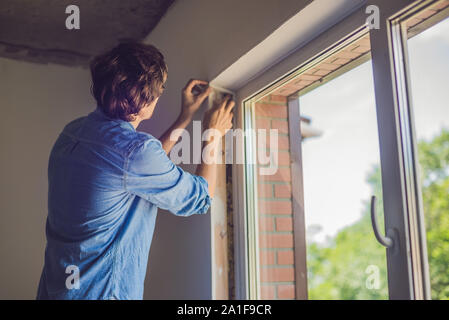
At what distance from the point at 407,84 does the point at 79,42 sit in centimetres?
170

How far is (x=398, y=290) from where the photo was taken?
1162 millimetres

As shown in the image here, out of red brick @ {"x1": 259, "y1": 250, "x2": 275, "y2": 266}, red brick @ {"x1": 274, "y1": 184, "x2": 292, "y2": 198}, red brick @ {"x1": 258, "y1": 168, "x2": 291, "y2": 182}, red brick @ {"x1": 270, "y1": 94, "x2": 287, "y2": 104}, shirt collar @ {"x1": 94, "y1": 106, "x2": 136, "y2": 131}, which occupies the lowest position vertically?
red brick @ {"x1": 259, "y1": 250, "x2": 275, "y2": 266}

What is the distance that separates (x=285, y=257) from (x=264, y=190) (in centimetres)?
31

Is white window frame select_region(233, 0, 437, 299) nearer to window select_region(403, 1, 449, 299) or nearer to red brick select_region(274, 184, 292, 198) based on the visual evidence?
window select_region(403, 1, 449, 299)

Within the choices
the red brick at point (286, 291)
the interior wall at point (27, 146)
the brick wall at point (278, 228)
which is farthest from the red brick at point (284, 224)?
the interior wall at point (27, 146)

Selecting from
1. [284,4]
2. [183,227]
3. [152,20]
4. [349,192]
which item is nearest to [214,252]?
[183,227]

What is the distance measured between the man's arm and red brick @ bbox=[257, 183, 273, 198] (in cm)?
43

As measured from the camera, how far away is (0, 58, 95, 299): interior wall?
196 centimetres

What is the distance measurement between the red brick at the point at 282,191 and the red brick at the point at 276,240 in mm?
171

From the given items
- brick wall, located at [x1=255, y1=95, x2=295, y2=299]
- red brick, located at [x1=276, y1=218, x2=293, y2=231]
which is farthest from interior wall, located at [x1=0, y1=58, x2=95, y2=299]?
red brick, located at [x1=276, y1=218, x2=293, y2=231]

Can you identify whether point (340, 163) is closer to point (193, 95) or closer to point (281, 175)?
point (281, 175)

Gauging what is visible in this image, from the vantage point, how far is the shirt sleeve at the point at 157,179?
150 centimetres

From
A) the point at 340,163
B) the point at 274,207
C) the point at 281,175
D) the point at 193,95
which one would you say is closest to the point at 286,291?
the point at 274,207

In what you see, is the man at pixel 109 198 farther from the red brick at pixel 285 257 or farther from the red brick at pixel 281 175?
the red brick at pixel 285 257
